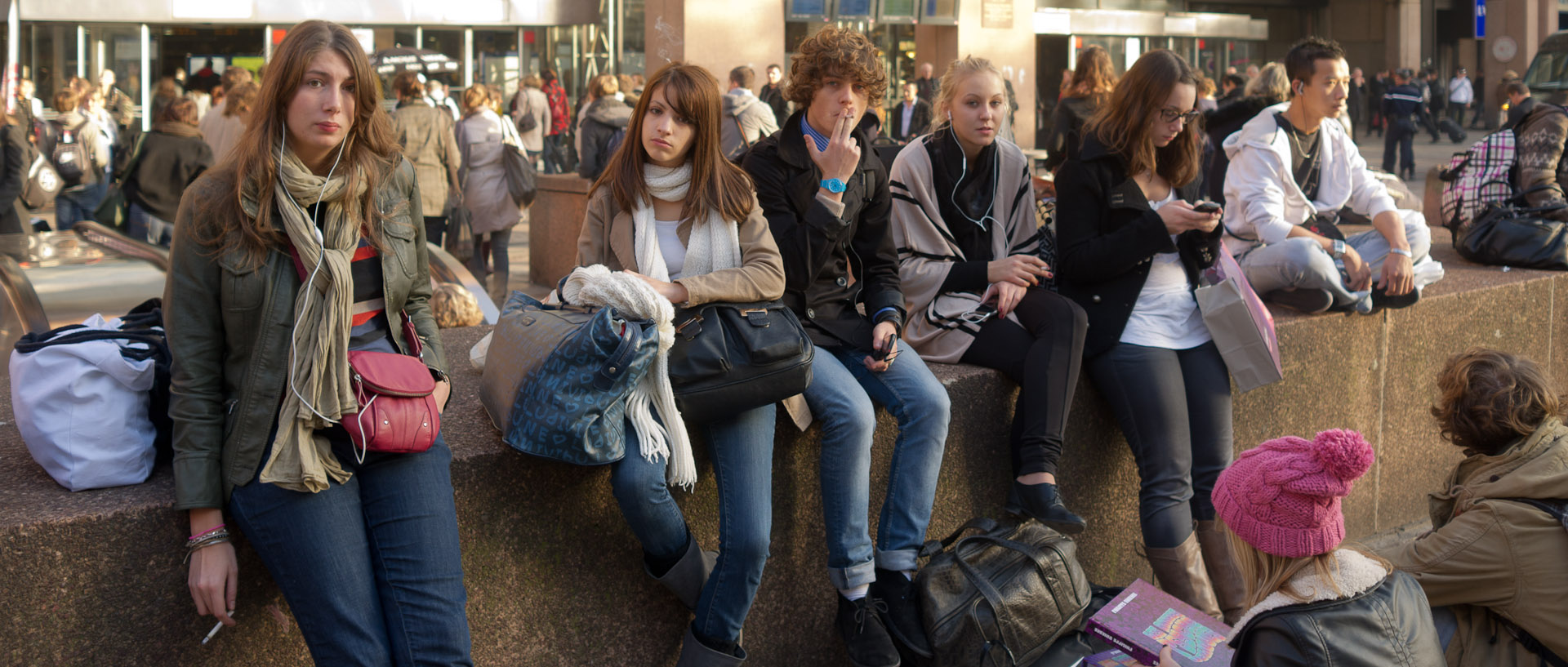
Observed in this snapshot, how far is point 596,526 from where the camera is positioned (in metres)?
3.07

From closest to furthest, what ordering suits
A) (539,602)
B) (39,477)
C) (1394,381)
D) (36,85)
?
(39,477) < (539,602) < (1394,381) < (36,85)

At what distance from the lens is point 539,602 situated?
3.00 m

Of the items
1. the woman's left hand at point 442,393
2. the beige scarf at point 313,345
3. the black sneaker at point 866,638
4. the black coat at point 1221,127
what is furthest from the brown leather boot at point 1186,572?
the black coat at point 1221,127

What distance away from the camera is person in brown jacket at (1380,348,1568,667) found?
2805 mm

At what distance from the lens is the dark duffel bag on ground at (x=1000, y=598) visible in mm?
3205

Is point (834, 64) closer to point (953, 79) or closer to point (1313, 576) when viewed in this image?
point (953, 79)

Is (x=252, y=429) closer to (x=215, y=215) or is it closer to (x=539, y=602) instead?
(x=215, y=215)

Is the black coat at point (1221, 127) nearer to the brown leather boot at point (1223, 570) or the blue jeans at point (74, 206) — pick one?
the brown leather boot at point (1223, 570)

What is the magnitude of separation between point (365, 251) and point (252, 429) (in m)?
0.44

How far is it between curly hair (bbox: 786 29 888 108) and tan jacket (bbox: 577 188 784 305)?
0.60m

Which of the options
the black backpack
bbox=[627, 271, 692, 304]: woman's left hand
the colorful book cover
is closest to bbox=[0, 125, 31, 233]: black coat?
the black backpack

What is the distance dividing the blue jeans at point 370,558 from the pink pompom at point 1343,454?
5.48ft

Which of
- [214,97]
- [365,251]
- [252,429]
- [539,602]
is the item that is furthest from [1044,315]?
[214,97]

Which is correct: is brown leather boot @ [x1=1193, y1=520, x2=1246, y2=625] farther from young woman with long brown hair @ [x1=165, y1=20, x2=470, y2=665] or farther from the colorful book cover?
young woman with long brown hair @ [x1=165, y1=20, x2=470, y2=665]
